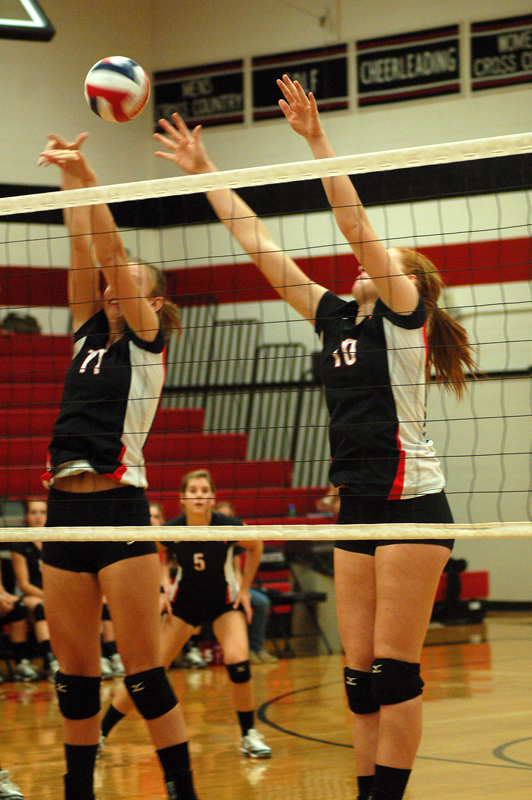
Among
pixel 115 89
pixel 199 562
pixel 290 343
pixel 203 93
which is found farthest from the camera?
pixel 203 93

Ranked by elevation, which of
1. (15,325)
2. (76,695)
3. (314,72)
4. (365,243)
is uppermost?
(314,72)

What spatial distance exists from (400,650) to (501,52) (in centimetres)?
973

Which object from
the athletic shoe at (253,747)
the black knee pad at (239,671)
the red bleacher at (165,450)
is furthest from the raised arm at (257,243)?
the red bleacher at (165,450)

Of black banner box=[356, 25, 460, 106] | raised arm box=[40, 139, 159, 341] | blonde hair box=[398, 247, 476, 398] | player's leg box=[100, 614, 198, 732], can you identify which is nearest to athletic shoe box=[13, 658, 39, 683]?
player's leg box=[100, 614, 198, 732]

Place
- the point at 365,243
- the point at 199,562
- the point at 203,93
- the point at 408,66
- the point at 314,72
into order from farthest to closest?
1. the point at 203,93
2. the point at 314,72
3. the point at 408,66
4. the point at 199,562
5. the point at 365,243

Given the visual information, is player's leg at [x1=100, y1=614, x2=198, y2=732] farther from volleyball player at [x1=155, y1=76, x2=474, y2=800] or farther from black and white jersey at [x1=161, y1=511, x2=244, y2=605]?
volleyball player at [x1=155, y1=76, x2=474, y2=800]

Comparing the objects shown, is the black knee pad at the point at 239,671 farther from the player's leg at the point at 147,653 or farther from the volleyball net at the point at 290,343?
the volleyball net at the point at 290,343

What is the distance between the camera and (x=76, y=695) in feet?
9.73

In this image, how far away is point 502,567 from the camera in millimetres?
10703

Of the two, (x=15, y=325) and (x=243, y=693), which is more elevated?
(x=15, y=325)

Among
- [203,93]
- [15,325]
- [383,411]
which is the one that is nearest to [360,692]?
[383,411]

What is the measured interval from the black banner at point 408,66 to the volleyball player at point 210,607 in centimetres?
757

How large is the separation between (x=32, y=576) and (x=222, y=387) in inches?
170

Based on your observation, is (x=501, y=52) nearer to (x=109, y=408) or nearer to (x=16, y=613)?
(x=16, y=613)
